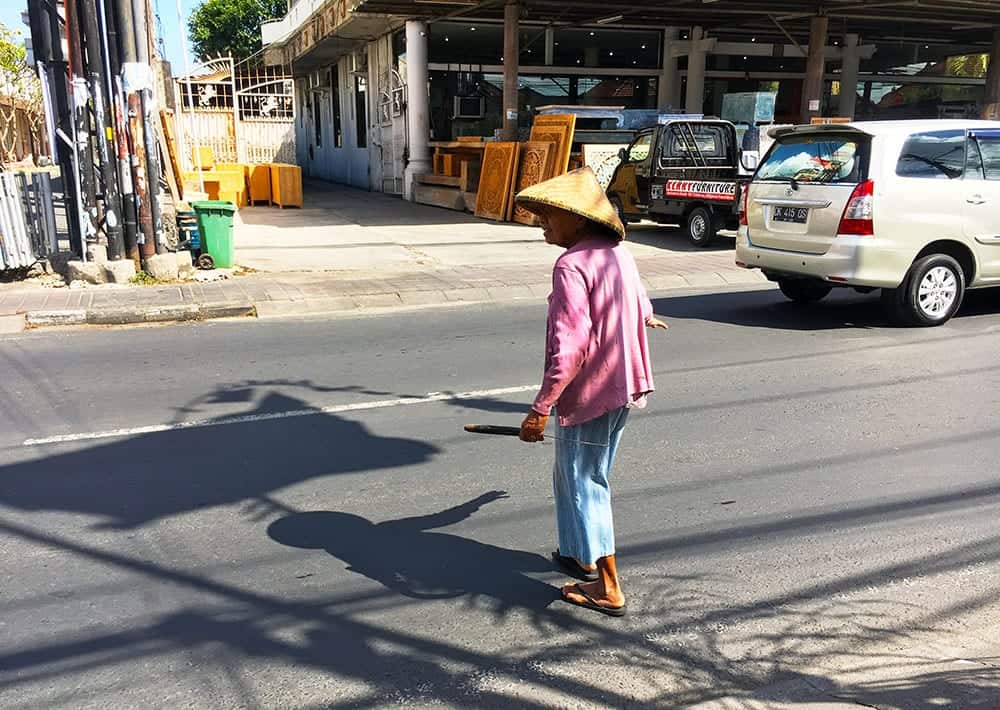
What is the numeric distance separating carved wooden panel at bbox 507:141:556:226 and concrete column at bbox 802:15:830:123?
7.36 m

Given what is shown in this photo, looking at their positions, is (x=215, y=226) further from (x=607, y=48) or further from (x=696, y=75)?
(x=696, y=75)

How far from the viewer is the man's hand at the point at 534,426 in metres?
3.11

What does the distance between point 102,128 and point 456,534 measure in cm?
A: 827

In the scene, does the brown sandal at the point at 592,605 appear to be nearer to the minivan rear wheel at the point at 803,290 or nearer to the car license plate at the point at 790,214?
the car license plate at the point at 790,214

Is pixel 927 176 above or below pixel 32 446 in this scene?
above

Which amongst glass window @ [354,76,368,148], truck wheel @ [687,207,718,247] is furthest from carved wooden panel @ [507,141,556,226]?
glass window @ [354,76,368,148]

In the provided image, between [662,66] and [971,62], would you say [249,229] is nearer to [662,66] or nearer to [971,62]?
[662,66]

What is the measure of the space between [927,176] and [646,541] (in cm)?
590

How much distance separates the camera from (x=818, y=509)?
4215 mm

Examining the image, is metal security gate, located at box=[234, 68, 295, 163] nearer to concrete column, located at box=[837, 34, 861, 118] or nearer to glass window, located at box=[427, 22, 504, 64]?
glass window, located at box=[427, 22, 504, 64]

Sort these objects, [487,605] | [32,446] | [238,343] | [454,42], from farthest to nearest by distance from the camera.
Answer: [454,42]
[238,343]
[32,446]
[487,605]

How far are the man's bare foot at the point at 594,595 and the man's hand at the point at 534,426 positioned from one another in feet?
2.35

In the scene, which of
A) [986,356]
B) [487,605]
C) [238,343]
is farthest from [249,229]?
[487,605]

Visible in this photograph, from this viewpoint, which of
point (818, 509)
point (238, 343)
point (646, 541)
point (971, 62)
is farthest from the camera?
point (971, 62)
